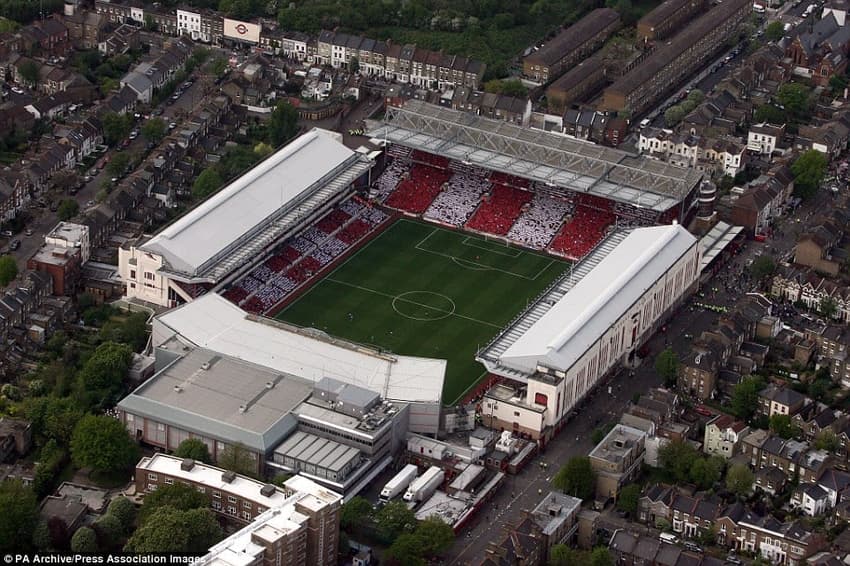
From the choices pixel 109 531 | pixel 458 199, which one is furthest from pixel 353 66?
pixel 109 531

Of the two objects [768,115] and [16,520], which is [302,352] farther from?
[768,115]

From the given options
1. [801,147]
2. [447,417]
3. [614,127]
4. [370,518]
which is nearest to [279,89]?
[614,127]

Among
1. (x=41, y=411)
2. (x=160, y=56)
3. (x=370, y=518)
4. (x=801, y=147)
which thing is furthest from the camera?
(x=160, y=56)

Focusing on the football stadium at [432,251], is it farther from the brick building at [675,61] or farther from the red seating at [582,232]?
the brick building at [675,61]

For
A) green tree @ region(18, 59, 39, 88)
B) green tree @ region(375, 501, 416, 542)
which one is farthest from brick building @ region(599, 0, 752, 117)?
green tree @ region(375, 501, 416, 542)

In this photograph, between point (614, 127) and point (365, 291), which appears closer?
point (365, 291)

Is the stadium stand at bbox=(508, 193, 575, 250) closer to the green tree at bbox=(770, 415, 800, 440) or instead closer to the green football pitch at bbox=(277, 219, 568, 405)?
the green football pitch at bbox=(277, 219, 568, 405)

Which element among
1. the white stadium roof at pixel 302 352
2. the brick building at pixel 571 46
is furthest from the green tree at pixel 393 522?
the brick building at pixel 571 46

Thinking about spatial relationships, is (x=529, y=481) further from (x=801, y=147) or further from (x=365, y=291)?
(x=801, y=147)
